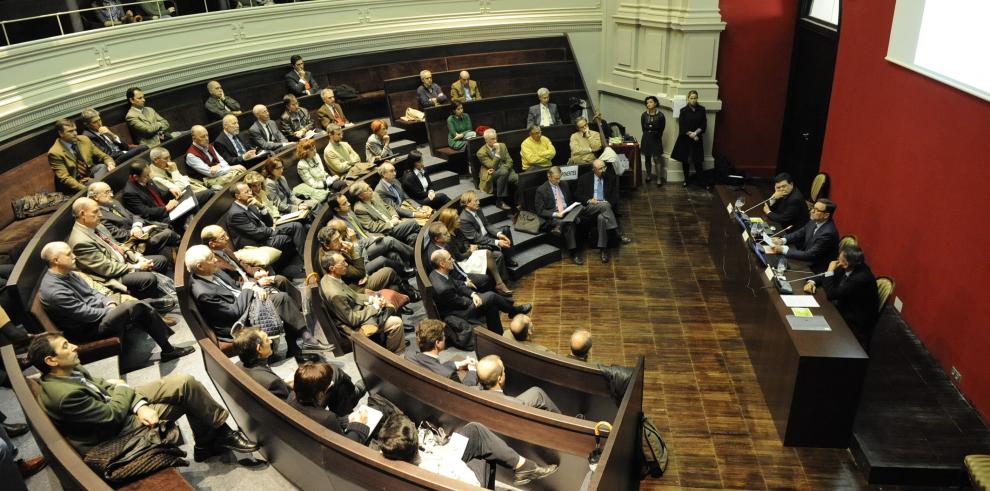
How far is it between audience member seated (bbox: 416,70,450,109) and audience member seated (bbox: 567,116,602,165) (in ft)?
5.96

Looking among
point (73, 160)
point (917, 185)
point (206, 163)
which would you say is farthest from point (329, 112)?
point (917, 185)

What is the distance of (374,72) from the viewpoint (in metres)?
9.18

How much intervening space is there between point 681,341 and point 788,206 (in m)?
1.54

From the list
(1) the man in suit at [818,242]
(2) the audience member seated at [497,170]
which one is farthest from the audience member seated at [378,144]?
(1) the man in suit at [818,242]

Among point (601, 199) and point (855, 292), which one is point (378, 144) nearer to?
point (601, 199)

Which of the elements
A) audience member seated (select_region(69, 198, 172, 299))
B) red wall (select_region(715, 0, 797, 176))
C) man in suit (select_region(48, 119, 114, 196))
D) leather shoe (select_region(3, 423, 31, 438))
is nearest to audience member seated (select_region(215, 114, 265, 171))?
man in suit (select_region(48, 119, 114, 196))

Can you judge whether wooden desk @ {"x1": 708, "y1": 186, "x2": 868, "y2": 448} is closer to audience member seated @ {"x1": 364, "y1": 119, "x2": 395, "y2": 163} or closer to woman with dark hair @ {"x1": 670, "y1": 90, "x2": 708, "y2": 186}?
woman with dark hair @ {"x1": 670, "y1": 90, "x2": 708, "y2": 186}

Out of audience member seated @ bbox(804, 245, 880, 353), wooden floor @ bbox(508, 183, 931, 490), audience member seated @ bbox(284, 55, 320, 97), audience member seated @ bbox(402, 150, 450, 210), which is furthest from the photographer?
audience member seated @ bbox(284, 55, 320, 97)

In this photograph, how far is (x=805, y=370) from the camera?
416 cm

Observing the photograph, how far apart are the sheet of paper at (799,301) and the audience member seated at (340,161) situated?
4156 millimetres

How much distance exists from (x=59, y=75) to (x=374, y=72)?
383cm

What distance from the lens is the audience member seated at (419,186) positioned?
6.89 metres

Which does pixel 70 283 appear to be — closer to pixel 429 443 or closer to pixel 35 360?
pixel 35 360

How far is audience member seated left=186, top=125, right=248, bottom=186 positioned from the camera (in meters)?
6.23
